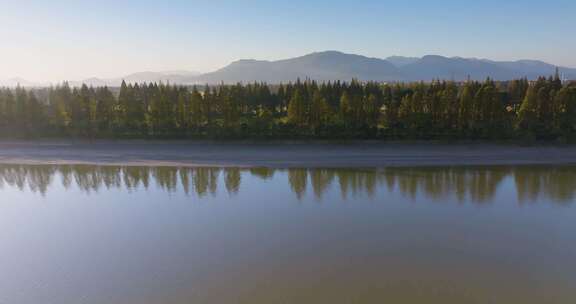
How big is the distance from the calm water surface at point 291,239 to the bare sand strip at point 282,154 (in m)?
3.10

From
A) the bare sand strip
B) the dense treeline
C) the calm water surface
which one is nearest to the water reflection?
the calm water surface

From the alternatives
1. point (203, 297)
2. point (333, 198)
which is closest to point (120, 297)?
point (203, 297)

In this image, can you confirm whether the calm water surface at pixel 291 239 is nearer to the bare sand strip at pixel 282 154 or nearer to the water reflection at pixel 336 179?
the water reflection at pixel 336 179

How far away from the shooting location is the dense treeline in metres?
27.8

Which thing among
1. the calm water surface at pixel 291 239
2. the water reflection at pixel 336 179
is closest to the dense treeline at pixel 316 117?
the water reflection at pixel 336 179

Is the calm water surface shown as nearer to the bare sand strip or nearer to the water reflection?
the water reflection

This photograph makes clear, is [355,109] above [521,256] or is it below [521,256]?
above

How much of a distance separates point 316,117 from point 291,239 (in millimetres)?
16535

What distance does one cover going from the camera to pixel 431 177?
72.8 ft

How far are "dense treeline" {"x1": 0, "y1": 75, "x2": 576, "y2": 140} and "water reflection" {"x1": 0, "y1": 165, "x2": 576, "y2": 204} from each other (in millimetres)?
4184

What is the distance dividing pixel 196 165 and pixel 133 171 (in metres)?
3.76

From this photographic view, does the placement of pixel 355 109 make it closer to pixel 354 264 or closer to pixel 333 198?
pixel 333 198

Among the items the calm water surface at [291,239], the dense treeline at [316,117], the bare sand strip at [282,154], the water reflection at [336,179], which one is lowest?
the calm water surface at [291,239]

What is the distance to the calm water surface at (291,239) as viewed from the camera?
1020cm
